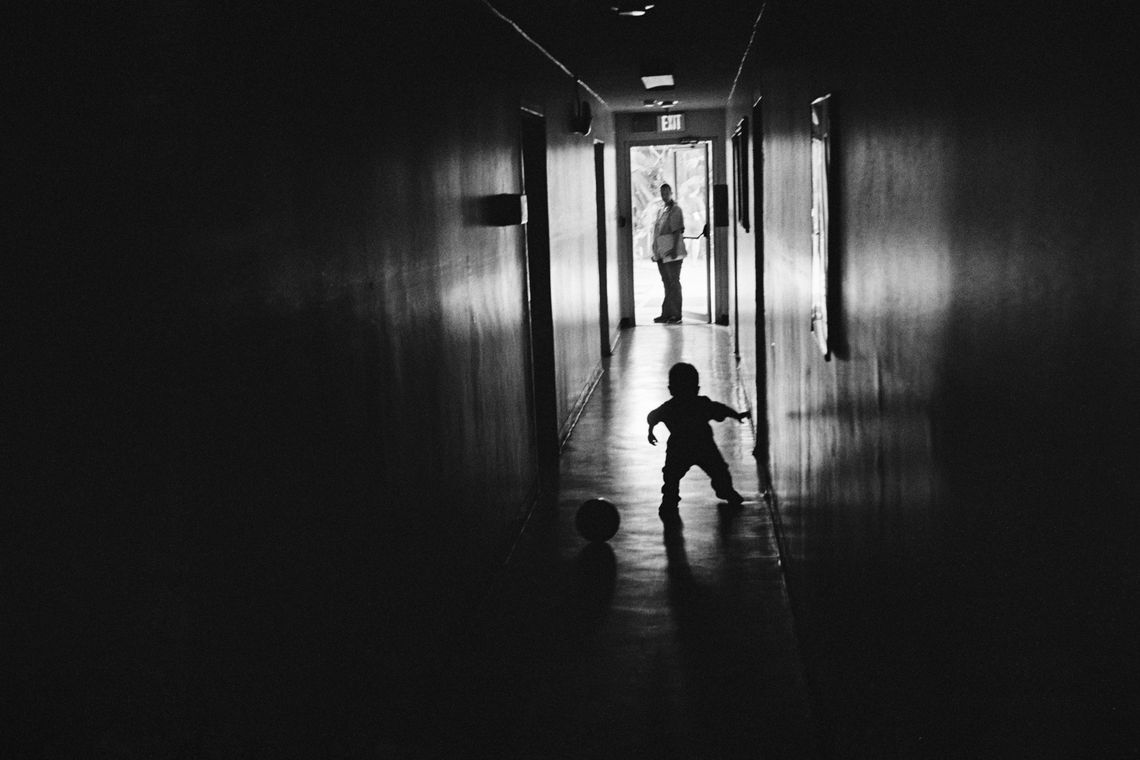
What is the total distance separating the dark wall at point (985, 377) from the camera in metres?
1.10

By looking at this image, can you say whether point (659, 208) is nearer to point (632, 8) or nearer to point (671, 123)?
point (671, 123)

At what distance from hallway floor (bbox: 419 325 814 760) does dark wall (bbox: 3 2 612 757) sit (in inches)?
12.1

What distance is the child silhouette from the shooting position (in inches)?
235

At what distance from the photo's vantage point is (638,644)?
429 cm

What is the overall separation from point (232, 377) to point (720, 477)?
4.17 meters

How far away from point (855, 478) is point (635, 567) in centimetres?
248

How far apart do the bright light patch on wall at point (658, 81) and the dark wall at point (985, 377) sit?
4.56m

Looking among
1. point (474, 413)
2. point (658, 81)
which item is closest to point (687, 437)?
point (474, 413)

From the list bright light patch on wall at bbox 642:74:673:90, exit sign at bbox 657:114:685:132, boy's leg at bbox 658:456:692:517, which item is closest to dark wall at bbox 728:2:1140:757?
boy's leg at bbox 658:456:692:517

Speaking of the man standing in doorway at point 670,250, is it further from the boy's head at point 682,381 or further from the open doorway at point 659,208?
the boy's head at point 682,381

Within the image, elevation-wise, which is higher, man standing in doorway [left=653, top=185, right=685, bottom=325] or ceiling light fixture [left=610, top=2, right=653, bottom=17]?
ceiling light fixture [left=610, top=2, right=653, bottom=17]

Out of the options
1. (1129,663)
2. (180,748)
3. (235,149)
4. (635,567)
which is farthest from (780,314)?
(1129,663)

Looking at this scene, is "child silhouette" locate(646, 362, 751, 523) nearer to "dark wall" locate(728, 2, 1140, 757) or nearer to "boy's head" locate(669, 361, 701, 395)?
"boy's head" locate(669, 361, 701, 395)

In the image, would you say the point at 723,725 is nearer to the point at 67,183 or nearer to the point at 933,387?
the point at 933,387
